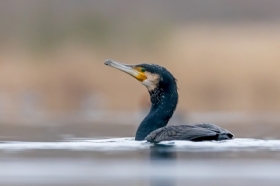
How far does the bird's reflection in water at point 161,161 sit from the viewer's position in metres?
9.28

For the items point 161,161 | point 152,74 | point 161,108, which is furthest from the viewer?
point 161,108

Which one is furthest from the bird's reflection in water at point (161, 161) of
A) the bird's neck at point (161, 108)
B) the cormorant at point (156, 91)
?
the bird's neck at point (161, 108)

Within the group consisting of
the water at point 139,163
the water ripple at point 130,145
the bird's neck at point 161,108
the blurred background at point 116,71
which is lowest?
the water at point 139,163

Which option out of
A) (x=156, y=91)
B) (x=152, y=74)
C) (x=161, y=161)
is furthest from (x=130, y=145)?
(x=161, y=161)

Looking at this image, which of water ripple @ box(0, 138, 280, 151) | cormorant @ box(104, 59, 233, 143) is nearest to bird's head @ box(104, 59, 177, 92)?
cormorant @ box(104, 59, 233, 143)

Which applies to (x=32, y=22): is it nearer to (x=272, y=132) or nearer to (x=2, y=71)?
(x=2, y=71)

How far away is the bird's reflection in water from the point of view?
9281 mm

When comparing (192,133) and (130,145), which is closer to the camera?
(192,133)

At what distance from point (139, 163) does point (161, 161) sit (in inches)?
11.1

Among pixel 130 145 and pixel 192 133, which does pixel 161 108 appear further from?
pixel 192 133

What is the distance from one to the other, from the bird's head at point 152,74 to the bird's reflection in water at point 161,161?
3.57 ft

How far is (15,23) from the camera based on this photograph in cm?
3428

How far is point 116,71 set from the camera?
87.4 ft

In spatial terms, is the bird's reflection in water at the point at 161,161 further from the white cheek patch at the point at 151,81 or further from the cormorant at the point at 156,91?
the white cheek patch at the point at 151,81
